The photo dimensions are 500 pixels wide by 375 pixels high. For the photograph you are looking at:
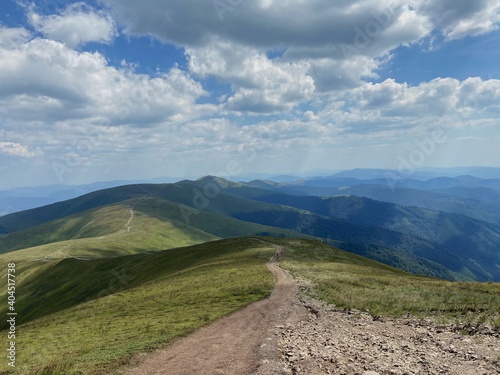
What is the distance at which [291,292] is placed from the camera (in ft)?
122

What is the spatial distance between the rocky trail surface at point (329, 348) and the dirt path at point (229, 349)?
60 millimetres

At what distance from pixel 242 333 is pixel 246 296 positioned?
12197 millimetres

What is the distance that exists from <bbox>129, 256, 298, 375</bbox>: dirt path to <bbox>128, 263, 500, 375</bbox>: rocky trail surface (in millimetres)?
60

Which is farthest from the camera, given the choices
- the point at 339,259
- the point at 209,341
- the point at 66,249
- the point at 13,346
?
the point at 66,249

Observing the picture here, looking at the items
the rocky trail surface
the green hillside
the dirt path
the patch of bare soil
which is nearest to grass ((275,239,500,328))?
the green hillside

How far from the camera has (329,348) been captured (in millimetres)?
20141

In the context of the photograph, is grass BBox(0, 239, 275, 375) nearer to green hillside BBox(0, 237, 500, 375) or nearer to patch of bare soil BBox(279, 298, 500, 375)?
green hillside BBox(0, 237, 500, 375)

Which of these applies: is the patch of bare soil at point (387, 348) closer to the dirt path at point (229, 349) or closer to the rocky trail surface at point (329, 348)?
the rocky trail surface at point (329, 348)

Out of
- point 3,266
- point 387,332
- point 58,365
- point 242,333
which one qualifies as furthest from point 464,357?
point 3,266

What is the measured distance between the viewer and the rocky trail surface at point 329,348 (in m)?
17.0

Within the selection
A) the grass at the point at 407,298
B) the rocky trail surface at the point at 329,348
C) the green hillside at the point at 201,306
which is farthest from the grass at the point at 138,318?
the grass at the point at 407,298

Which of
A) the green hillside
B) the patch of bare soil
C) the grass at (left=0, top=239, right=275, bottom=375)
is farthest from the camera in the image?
the green hillside

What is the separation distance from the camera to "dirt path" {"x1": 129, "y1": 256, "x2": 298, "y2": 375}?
18703 mm

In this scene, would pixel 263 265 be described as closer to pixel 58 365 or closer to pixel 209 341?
pixel 209 341
